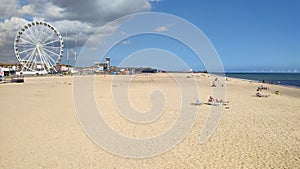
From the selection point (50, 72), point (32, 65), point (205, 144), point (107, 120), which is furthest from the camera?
point (50, 72)

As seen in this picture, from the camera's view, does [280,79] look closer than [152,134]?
No

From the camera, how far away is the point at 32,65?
166 ft

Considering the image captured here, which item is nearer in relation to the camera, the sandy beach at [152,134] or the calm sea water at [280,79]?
the sandy beach at [152,134]

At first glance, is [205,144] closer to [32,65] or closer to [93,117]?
[93,117]

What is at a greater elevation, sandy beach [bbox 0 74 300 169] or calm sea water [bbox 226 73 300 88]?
calm sea water [bbox 226 73 300 88]

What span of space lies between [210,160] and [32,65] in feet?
177

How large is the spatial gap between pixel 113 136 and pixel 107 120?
1.92 m

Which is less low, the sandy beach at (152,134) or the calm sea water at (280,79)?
the calm sea water at (280,79)

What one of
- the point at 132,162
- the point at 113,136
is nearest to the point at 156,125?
the point at 113,136

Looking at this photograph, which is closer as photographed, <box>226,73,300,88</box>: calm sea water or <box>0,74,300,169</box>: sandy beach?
<box>0,74,300,169</box>: sandy beach

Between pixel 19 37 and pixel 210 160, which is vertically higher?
pixel 19 37

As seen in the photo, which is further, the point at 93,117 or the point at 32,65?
the point at 32,65

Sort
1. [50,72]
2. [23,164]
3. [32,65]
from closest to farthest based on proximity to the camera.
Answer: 1. [23,164]
2. [32,65]
3. [50,72]

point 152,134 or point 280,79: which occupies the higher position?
point 280,79
